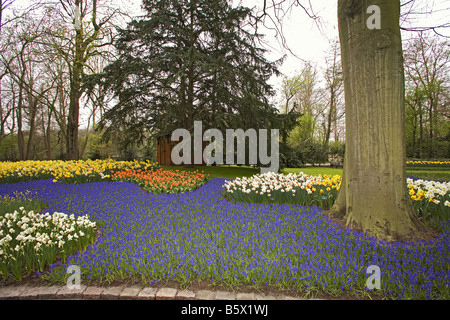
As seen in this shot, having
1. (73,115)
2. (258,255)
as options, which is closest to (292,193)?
(258,255)

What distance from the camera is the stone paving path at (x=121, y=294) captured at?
2.40 meters

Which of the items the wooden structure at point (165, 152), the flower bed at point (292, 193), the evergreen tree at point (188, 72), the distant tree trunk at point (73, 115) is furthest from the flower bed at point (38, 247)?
the distant tree trunk at point (73, 115)

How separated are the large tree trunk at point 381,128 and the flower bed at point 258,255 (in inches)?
14.2

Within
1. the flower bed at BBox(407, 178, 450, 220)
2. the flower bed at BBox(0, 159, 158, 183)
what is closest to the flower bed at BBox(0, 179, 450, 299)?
the flower bed at BBox(407, 178, 450, 220)

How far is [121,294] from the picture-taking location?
245 cm

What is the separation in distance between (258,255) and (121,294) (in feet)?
5.02

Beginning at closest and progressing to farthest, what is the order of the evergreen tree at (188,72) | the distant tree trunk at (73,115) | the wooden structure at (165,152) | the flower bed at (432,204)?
the flower bed at (432,204) < the evergreen tree at (188,72) < the distant tree trunk at (73,115) < the wooden structure at (165,152)

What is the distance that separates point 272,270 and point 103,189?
20.0 feet

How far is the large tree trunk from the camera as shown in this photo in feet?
11.2

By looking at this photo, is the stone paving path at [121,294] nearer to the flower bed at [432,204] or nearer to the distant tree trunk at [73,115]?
the flower bed at [432,204]

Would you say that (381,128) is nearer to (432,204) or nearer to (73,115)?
(432,204)
